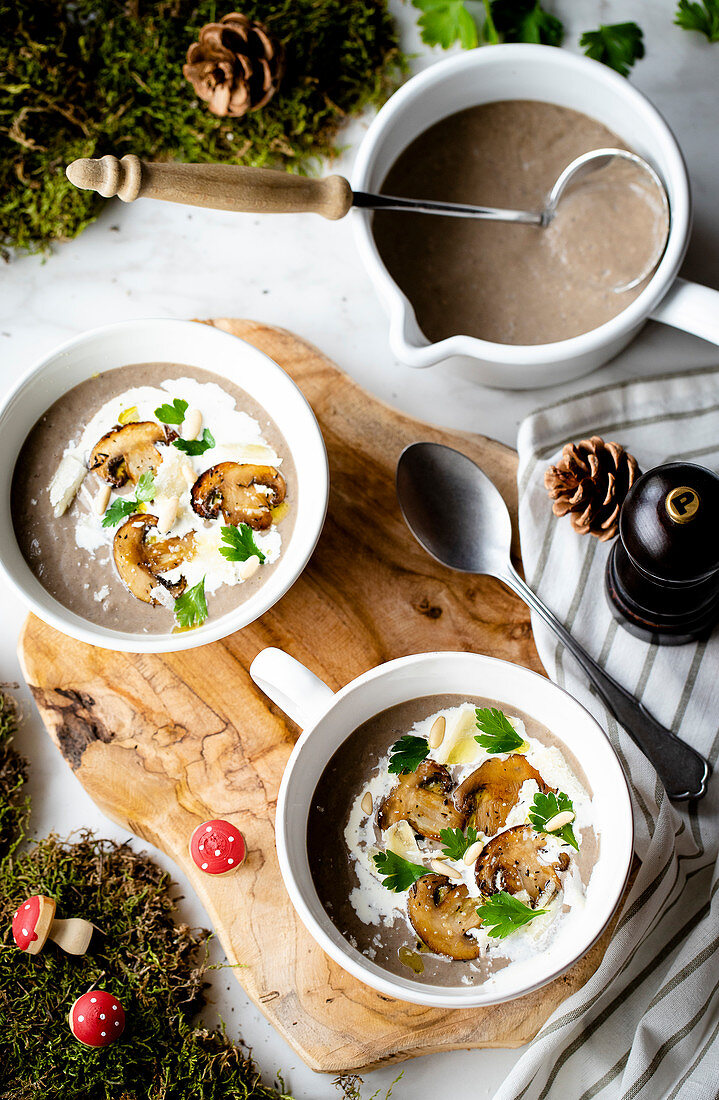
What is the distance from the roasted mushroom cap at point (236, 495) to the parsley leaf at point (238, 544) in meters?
0.02

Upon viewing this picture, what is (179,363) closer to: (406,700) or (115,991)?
(406,700)

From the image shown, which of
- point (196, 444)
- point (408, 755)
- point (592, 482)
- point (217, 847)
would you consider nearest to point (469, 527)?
point (592, 482)

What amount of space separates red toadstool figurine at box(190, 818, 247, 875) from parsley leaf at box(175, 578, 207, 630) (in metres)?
0.40

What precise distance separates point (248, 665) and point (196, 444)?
1.56ft

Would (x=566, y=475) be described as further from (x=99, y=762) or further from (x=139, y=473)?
(x=99, y=762)

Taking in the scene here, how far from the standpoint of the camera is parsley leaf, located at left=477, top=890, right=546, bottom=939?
163 centimetres

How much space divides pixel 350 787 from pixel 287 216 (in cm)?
133

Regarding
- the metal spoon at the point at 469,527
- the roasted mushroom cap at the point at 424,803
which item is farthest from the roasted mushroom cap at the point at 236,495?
the roasted mushroom cap at the point at 424,803

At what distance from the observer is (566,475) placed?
1.82 m

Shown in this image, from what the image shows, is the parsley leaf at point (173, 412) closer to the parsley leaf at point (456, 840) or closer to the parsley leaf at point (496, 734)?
the parsley leaf at point (496, 734)

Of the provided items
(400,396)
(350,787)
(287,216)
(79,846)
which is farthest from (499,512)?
(79,846)

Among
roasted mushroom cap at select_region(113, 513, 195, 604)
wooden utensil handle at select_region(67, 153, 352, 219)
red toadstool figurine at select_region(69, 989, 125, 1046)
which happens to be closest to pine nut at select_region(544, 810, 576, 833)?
roasted mushroom cap at select_region(113, 513, 195, 604)

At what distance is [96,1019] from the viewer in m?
1.83

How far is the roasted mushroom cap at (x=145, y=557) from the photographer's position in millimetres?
1871
